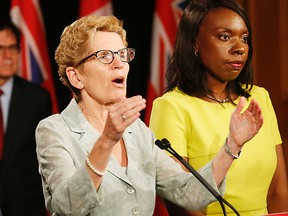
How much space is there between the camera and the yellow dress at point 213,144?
2.37m

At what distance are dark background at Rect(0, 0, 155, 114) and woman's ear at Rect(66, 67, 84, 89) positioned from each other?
207cm

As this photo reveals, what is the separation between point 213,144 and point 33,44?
211 cm

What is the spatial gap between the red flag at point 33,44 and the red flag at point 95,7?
271mm

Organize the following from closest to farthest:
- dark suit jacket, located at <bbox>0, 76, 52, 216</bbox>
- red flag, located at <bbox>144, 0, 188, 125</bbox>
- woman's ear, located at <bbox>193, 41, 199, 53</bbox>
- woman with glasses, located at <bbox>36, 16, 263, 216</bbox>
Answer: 1. woman with glasses, located at <bbox>36, 16, 263, 216</bbox>
2. woman's ear, located at <bbox>193, 41, 199, 53</bbox>
3. dark suit jacket, located at <bbox>0, 76, 52, 216</bbox>
4. red flag, located at <bbox>144, 0, 188, 125</bbox>

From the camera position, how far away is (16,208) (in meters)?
3.99

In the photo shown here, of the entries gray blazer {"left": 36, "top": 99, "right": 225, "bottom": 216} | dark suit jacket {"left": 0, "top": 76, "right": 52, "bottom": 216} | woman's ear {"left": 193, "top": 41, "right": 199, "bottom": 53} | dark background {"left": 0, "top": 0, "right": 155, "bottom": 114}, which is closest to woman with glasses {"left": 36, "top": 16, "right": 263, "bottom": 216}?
gray blazer {"left": 36, "top": 99, "right": 225, "bottom": 216}

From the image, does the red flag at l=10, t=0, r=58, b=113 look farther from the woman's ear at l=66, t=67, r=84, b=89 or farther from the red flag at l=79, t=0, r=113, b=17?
the woman's ear at l=66, t=67, r=84, b=89

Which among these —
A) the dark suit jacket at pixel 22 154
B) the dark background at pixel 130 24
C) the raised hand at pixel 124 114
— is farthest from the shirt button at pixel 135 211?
the dark background at pixel 130 24

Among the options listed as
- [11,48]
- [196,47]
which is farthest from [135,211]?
[11,48]

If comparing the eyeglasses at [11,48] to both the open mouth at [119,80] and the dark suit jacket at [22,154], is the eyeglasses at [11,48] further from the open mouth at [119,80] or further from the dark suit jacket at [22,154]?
the open mouth at [119,80]

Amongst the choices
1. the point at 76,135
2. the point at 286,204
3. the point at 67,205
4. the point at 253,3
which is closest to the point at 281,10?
the point at 253,3

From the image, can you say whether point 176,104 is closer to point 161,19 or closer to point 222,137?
point 222,137

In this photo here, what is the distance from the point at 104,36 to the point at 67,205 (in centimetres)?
53

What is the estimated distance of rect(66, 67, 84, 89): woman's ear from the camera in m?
2.05
